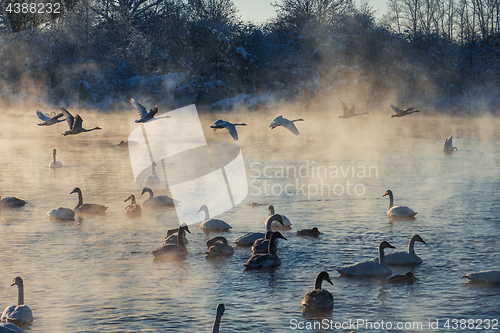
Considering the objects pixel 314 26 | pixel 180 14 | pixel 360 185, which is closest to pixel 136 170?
pixel 360 185

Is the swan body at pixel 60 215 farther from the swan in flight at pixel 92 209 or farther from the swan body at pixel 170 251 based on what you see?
the swan body at pixel 170 251

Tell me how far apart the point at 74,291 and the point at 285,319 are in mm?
4457

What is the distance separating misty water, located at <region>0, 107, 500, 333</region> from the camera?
1142 centimetres

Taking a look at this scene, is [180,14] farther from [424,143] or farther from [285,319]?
[285,319]

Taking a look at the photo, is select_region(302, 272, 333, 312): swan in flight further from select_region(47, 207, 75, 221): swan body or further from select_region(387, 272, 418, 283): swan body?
select_region(47, 207, 75, 221): swan body

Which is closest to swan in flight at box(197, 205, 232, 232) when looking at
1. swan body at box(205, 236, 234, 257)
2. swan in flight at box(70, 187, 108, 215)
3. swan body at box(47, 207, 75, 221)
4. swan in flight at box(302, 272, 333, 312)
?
swan body at box(205, 236, 234, 257)

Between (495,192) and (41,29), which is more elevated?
(41,29)

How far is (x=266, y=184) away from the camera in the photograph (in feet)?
83.6

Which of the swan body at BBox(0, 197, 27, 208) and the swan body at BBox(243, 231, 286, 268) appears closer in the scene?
the swan body at BBox(243, 231, 286, 268)

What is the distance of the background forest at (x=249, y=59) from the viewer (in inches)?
2485

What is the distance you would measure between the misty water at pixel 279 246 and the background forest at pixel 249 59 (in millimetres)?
28749

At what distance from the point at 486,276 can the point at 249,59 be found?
53.9m

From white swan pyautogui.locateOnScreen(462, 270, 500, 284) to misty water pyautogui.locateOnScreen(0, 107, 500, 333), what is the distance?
0.17 meters

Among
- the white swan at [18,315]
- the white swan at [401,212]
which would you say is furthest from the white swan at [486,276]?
the white swan at [18,315]
